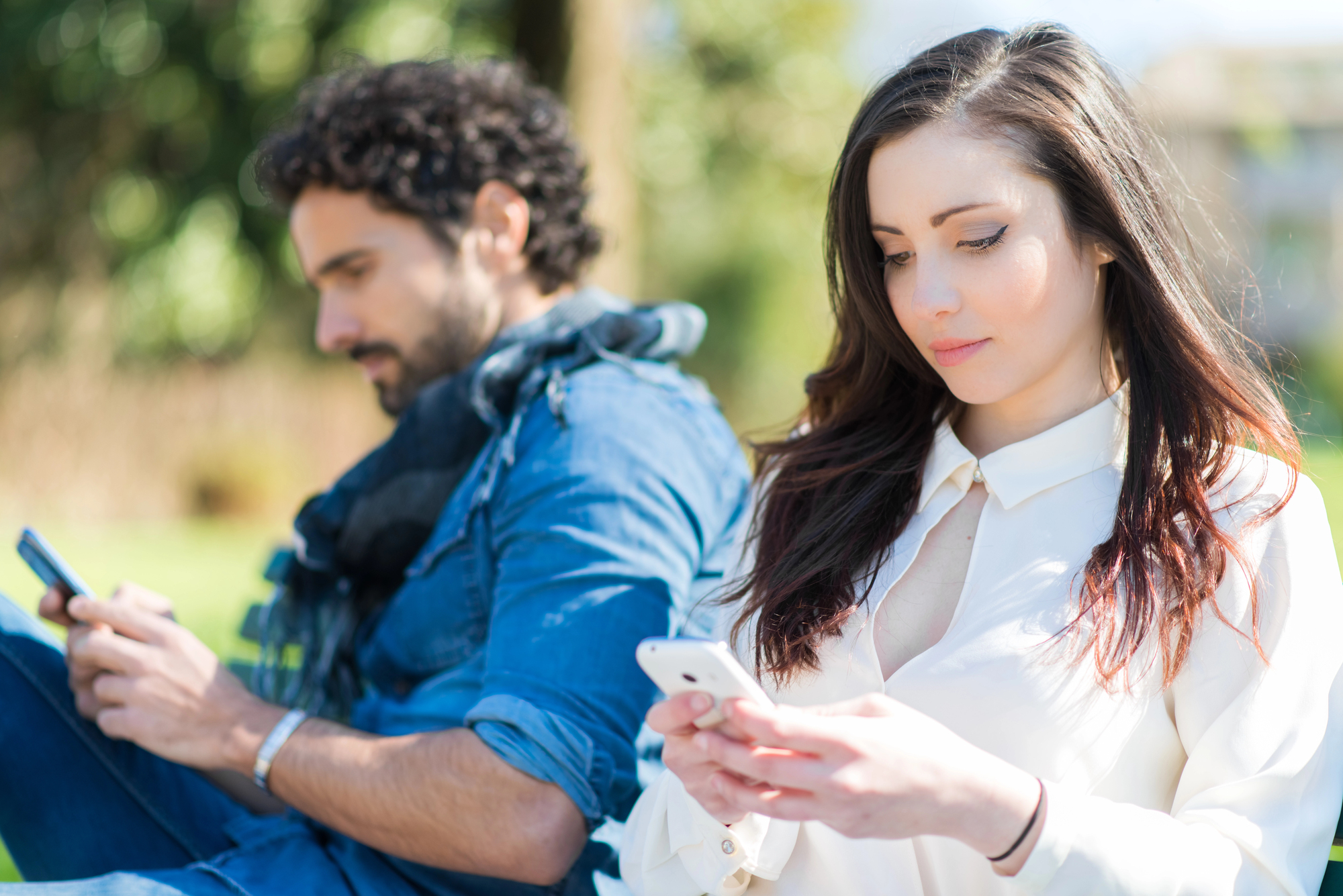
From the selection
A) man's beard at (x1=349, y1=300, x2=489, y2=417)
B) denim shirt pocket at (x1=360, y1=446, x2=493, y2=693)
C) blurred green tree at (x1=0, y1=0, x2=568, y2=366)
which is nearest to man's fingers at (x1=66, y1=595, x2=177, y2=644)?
denim shirt pocket at (x1=360, y1=446, x2=493, y2=693)

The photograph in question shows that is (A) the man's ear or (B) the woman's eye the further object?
(A) the man's ear

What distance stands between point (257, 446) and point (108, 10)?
15.6 ft

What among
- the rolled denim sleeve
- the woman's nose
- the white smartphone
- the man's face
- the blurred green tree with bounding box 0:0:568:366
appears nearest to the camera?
the white smartphone

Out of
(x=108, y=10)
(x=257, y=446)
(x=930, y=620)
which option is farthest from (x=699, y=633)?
(x=257, y=446)

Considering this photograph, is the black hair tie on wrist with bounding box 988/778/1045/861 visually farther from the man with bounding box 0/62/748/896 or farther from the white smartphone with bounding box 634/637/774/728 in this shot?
the man with bounding box 0/62/748/896

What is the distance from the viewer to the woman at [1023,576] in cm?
136

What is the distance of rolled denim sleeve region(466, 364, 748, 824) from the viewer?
191 centimetres

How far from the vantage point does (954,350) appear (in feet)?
5.68

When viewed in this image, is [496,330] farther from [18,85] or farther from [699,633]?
[18,85]

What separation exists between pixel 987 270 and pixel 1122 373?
329 millimetres

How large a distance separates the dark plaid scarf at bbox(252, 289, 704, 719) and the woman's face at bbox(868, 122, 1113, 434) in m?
0.81

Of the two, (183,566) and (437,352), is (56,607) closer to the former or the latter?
(437,352)

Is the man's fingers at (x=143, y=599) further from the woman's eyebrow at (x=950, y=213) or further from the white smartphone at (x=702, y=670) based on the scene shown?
the woman's eyebrow at (x=950, y=213)

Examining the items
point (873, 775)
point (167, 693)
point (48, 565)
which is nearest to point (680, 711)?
point (873, 775)
